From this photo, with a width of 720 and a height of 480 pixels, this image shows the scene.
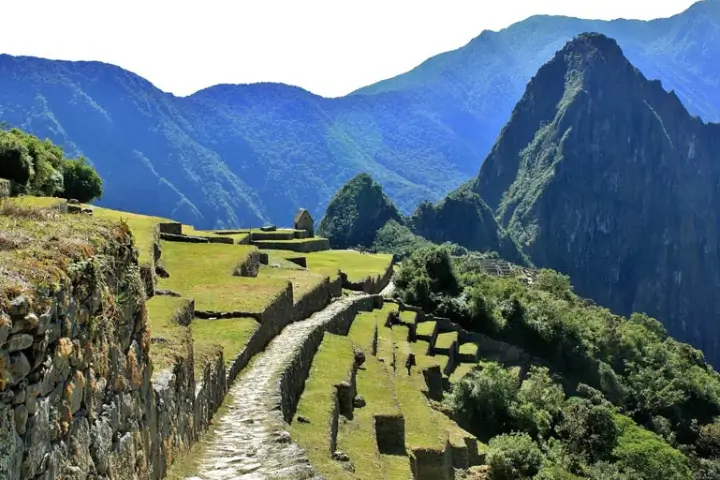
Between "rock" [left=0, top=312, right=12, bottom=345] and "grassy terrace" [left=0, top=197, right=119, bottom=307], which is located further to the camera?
"grassy terrace" [left=0, top=197, right=119, bottom=307]

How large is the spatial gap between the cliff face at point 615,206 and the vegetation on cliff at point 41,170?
15065 centimetres

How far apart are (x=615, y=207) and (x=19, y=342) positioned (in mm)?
193043

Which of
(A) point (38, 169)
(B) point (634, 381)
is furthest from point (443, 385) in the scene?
(B) point (634, 381)

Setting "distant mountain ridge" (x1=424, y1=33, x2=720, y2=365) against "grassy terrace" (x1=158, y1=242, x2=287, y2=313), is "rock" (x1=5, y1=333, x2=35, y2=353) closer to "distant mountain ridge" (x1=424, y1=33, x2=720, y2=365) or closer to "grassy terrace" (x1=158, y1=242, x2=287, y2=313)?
"grassy terrace" (x1=158, y1=242, x2=287, y2=313)

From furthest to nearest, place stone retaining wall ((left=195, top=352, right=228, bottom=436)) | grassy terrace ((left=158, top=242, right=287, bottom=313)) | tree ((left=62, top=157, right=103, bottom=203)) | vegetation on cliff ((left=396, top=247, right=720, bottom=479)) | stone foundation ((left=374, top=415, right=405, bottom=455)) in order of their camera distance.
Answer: tree ((left=62, top=157, right=103, bottom=203)), vegetation on cliff ((left=396, top=247, right=720, bottom=479)), grassy terrace ((left=158, top=242, right=287, bottom=313)), stone foundation ((left=374, top=415, right=405, bottom=455)), stone retaining wall ((left=195, top=352, right=228, bottom=436))

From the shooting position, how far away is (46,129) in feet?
512

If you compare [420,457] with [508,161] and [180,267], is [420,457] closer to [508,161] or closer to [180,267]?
[180,267]

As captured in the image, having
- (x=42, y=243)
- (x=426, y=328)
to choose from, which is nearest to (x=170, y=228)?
(x=426, y=328)

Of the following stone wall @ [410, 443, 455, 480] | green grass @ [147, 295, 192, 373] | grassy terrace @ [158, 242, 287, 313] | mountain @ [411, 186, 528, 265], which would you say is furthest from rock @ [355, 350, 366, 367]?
mountain @ [411, 186, 528, 265]

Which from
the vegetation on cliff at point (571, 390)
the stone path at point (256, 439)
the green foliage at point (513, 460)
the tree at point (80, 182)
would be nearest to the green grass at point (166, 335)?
the stone path at point (256, 439)

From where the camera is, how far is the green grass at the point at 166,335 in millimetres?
7712

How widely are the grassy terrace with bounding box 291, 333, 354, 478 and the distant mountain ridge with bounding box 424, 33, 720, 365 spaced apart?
160784 mm

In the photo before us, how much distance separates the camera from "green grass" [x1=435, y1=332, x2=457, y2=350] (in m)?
31.8

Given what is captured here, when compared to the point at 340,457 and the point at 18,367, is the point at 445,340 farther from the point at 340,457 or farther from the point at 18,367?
the point at 18,367
